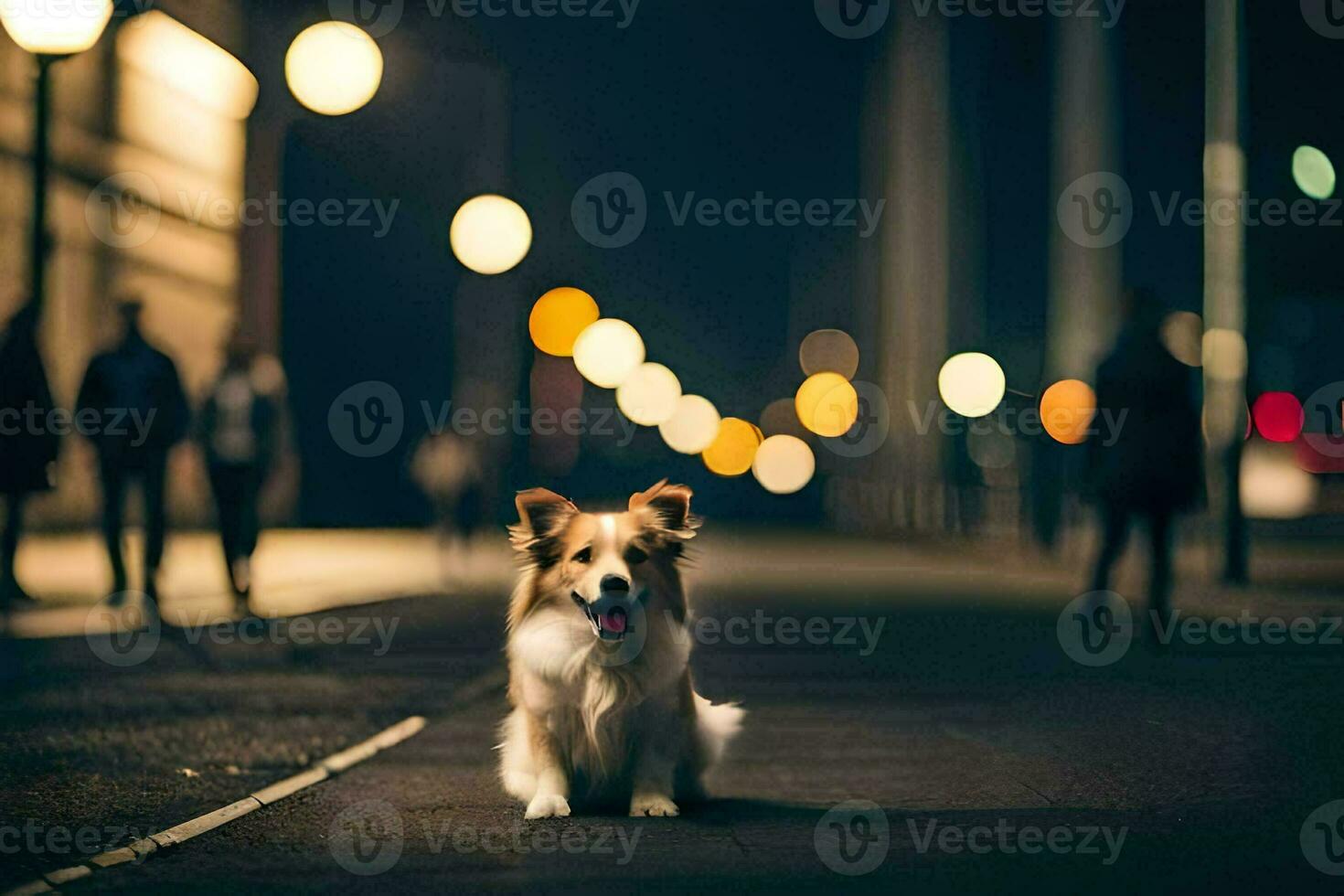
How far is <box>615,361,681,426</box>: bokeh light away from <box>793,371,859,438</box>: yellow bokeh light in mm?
6814

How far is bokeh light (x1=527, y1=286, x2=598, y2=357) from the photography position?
3331 cm

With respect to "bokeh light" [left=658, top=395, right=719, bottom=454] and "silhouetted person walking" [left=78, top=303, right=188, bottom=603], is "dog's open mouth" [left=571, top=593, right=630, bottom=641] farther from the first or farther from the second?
"bokeh light" [left=658, top=395, right=719, bottom=454]

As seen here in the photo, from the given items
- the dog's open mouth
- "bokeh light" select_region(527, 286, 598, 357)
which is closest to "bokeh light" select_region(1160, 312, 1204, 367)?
the dog's open mouth

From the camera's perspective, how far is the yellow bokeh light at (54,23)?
10.9 metres

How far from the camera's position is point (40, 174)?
11.3 metres

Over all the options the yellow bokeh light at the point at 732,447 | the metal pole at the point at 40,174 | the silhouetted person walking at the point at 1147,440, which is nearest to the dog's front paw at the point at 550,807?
the silhouetted person walking at the point at 1147,440

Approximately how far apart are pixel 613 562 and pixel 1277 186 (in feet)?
48.0

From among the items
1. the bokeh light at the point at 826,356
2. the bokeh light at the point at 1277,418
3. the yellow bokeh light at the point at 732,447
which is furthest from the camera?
the yellow bokeh light at the point at 732,447

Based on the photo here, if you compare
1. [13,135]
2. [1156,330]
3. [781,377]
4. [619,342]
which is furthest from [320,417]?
[781,377]

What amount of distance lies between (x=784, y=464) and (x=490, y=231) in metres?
76.1

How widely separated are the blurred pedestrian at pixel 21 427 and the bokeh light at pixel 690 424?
83316mm

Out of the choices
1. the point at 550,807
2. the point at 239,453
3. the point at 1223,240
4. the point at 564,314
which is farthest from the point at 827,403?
the point at 550,807

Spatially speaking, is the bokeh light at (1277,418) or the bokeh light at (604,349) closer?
the bokeh light at (1277,418)

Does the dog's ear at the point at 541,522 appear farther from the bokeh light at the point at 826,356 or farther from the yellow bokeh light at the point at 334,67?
the bokeh light at the point at 826,356
